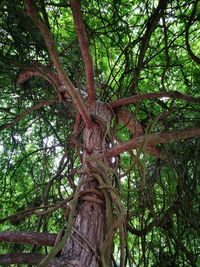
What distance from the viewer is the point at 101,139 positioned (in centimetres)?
157

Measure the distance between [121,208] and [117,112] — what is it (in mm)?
847

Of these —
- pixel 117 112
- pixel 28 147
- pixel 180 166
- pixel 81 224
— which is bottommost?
pixel 81 224

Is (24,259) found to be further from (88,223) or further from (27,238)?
(88,223)

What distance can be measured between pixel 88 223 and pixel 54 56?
0.72 metres

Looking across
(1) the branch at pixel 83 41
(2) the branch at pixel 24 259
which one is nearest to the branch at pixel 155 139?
(1) the branch at pixel 83 41

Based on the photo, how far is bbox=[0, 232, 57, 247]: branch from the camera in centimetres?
104

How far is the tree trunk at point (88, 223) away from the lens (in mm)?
1022

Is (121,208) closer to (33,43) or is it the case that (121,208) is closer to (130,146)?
(130,146)

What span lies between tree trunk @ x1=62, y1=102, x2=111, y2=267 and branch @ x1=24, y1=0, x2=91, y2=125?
0.17 m

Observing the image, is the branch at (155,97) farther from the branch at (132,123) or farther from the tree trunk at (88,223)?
the tree trunk at (88,223)

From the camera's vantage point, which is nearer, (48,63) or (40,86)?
(48,63)

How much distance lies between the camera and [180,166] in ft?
6.50

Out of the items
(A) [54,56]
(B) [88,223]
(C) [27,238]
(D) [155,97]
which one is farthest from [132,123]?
(C) [27,238]

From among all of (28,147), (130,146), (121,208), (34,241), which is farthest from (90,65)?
(28,147)
